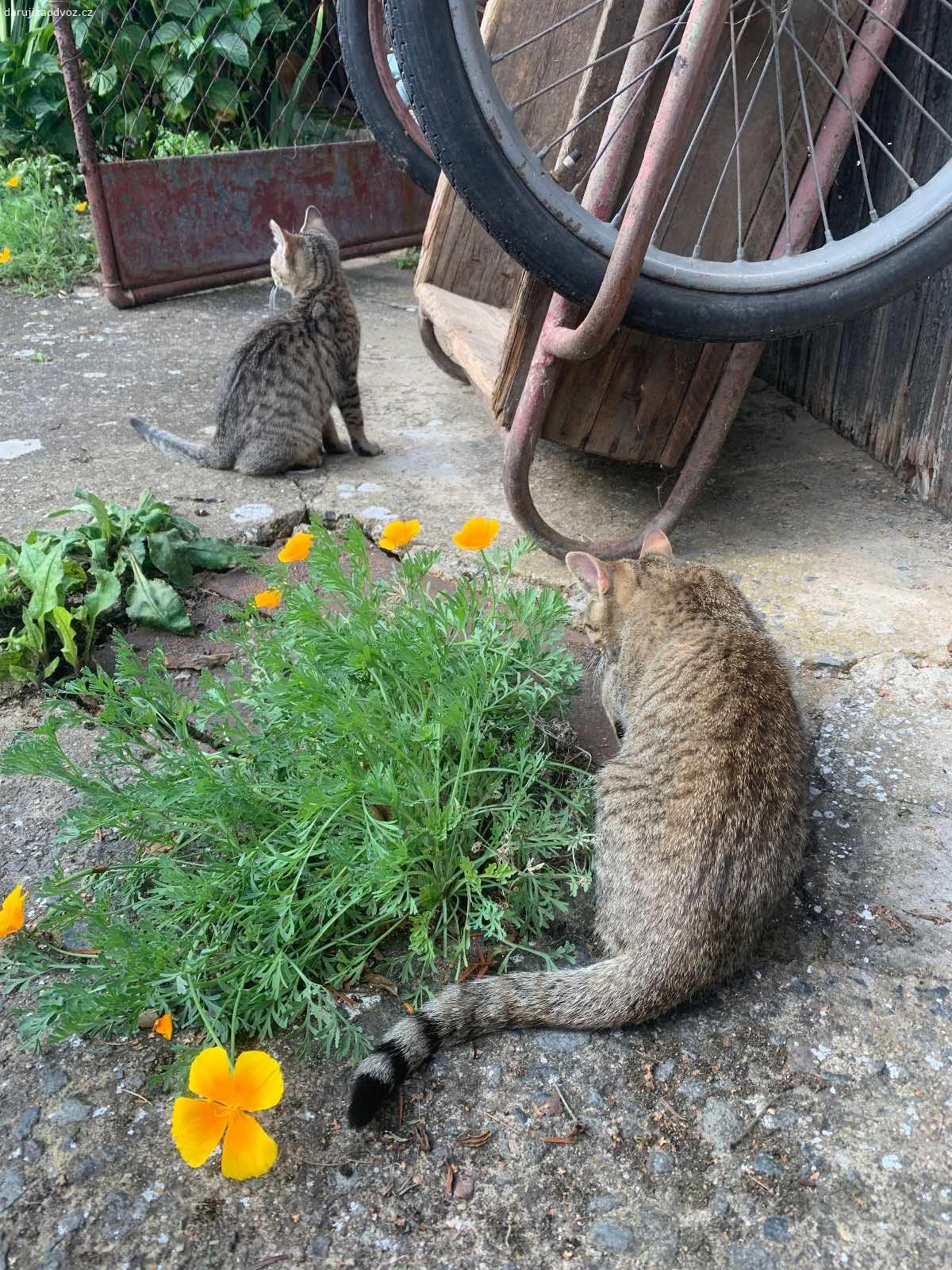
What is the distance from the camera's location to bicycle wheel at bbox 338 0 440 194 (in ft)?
13.3

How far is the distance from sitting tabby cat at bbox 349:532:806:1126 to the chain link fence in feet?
20.0

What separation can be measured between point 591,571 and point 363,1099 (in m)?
1.36

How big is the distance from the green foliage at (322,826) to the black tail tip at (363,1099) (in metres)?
0.13

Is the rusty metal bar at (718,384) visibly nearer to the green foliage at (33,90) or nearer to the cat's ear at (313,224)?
the cat's ear at (313,224)

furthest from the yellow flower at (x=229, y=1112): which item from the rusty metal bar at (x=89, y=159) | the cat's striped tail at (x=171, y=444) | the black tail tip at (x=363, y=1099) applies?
the rusty metal bar at (x=89, y=159)

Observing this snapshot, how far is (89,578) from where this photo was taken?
3.06 meters

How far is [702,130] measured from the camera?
288cm

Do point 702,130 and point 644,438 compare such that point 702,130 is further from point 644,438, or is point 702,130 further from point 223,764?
point 223,764

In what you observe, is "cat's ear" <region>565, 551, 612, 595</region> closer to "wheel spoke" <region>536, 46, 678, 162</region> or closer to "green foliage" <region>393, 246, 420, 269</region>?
"wheel spoke" <region>536, 46, 678, 162</region>

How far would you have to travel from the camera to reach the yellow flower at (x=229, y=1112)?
55.5 inches

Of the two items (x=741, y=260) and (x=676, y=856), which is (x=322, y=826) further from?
(x=741, y=260)

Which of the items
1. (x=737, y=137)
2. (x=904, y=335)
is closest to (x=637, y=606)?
(x=737, y=137)

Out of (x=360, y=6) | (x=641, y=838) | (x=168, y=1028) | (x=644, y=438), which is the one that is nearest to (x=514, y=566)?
(x=644, y=438)

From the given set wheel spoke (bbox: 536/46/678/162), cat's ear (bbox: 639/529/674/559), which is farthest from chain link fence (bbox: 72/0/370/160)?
cat's ear (bbox: 639/529/674/559)
